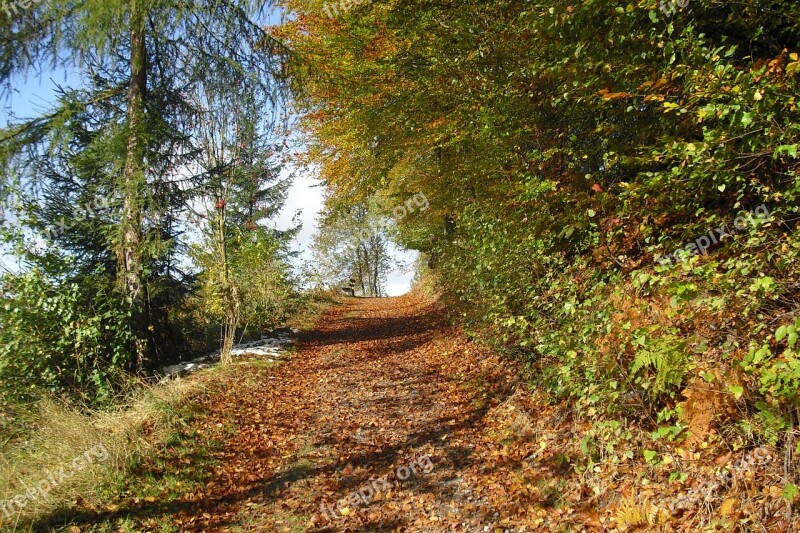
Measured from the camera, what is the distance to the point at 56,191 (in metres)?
8.50

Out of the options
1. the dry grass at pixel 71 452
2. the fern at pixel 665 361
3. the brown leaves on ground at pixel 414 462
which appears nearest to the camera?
the fern at pixel 665 361

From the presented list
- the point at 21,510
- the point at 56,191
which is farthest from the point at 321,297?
the point at 21,510

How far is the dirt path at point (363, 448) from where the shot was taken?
4559 millimetres

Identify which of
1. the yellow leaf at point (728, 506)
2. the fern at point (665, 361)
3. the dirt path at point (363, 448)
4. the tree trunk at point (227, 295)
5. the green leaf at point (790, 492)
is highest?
the tree trunk at point (227, 295)

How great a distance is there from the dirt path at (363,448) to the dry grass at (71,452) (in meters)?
0.96

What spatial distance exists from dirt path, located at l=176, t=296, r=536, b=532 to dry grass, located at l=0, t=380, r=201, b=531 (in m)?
0.96

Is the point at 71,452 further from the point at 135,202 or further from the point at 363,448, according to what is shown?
the point at 135,202

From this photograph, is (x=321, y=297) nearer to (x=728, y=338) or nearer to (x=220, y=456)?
(x=220, y=456)

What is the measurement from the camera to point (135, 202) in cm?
784

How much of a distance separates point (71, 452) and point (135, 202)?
4134mm

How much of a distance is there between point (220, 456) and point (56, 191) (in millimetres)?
6037

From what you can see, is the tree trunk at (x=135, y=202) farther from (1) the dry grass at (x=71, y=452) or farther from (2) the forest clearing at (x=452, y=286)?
(1) the dry grass at (x=71, y=452)

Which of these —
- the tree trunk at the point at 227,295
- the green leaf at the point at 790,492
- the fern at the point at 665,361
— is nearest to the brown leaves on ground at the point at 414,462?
the green leaf at the point at 790,492

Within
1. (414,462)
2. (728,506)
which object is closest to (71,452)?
(414,462)
